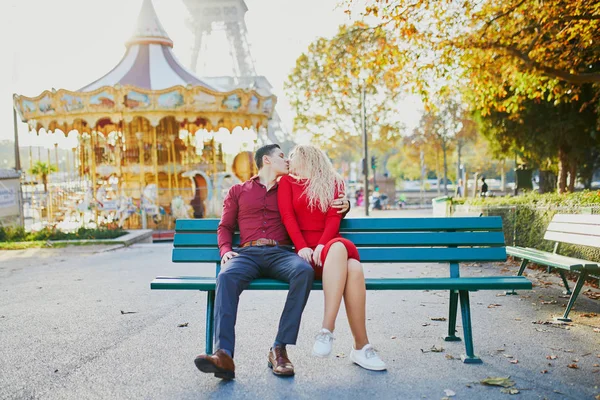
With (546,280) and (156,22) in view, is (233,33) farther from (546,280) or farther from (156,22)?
(546,280)

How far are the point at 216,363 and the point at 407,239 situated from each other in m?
1.89

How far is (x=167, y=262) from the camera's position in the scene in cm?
1099

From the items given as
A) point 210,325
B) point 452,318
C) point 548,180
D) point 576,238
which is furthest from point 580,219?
point 548,180

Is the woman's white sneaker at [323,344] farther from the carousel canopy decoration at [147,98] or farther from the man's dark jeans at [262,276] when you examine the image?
the carousel canopy decoration at [147,98]

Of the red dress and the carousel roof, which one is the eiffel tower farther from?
the red dress

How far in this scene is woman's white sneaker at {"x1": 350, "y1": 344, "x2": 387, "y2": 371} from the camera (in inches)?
160

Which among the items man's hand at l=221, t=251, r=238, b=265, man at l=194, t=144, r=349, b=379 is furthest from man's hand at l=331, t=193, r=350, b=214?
man's hand at l=221, t=251, r=238, b=265

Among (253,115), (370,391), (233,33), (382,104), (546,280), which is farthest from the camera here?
(233,33)

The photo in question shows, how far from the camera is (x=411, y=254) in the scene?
486cm

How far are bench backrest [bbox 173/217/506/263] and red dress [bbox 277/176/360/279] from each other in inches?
14.5

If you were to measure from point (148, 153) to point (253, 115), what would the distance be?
4.05 meters

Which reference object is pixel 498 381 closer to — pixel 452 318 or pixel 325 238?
pixel 452 318

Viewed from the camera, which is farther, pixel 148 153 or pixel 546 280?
pixel 148 153

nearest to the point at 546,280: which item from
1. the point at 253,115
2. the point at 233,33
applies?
the point at 253,115
